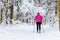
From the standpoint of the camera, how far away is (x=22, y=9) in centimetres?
3006

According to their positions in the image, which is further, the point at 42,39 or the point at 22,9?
the point at 22,9

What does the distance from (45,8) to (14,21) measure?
447 cm

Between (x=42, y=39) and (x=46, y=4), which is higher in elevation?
(x=46, y=4)

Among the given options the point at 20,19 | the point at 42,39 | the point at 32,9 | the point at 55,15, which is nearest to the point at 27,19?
the point at 20,19

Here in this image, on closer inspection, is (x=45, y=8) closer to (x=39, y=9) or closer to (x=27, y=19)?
(x=39, y=9)

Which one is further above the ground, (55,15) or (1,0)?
(1,0)

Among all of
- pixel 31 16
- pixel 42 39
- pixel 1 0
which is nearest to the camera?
pixel 42 39

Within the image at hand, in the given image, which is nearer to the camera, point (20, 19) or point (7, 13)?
point (7, 13)

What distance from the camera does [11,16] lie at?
96.4ft

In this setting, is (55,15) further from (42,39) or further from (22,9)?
(42,39)

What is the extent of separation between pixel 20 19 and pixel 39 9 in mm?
3670

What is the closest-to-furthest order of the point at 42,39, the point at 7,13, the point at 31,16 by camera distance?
the point at 42,39, the point at 7,13, the point at 31,16

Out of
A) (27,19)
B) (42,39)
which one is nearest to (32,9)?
(27,19)

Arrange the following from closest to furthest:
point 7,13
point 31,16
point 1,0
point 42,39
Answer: point 42,39 → point 1,0 → point 7,13 → point 31,16
